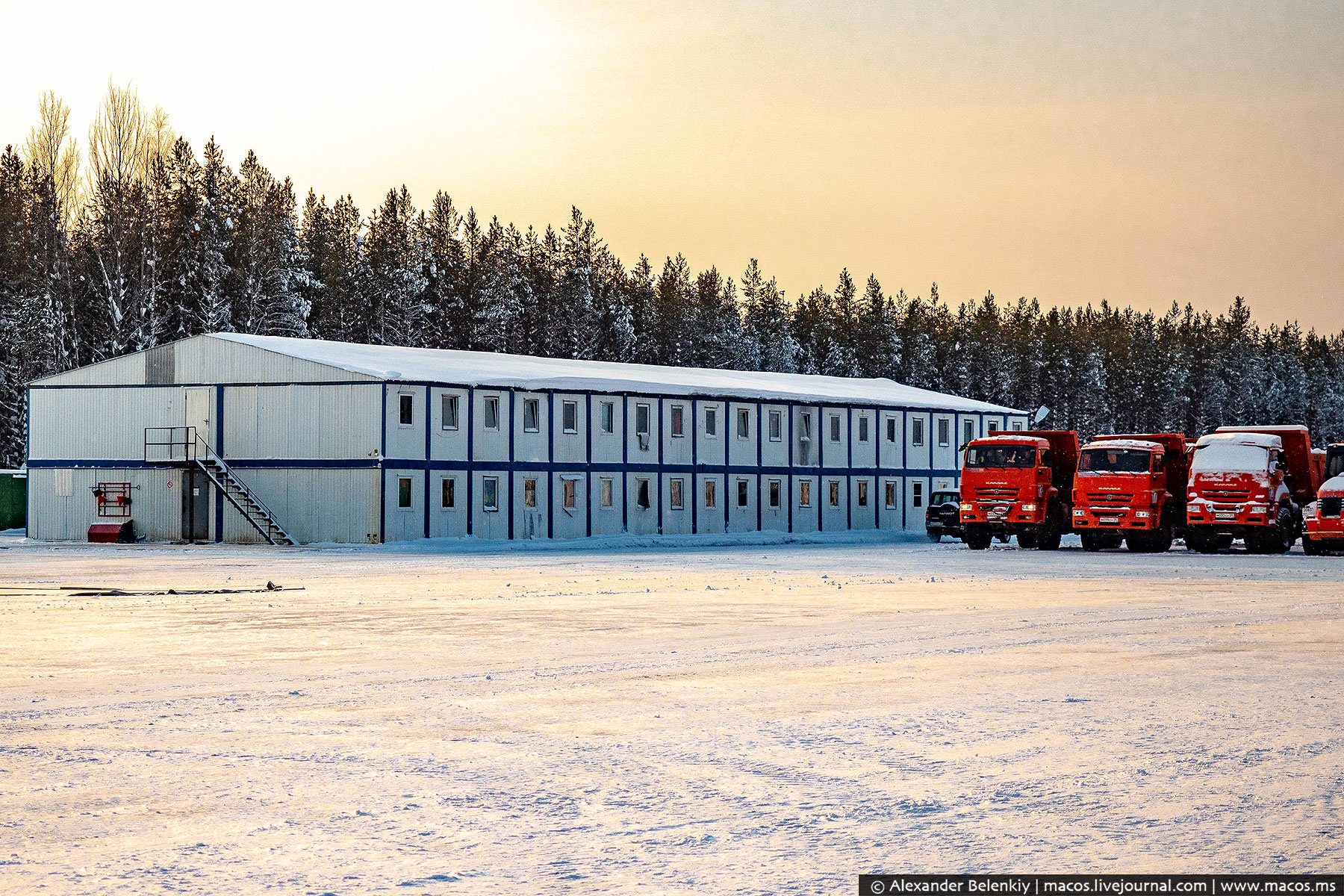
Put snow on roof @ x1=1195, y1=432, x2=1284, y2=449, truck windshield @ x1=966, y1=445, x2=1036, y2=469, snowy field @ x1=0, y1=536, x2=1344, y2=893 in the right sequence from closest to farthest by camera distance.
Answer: snowy field @ x1=0, y1=536, x2=1344, y2=893 < snow on roof @ x1=1195, y1=432, x2=1284, y2=449 < truck windshield @ x1=966, y1=445, x2=1036, y2=469

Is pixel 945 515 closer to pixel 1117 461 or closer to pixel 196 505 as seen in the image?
pixel 1117 461

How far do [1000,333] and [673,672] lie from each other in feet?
599

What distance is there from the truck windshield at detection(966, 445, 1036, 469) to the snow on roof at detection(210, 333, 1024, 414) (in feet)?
49.1

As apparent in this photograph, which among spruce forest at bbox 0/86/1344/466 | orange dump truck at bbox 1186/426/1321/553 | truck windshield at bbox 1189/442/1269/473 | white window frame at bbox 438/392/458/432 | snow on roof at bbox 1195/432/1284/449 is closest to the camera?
orange dump truck at bbox 1186/426/1321/553

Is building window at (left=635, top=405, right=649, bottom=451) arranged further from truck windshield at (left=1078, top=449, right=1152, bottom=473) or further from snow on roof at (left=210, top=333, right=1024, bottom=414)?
truck windshield at (left=1078, top=449, right=1152, bottom=473)

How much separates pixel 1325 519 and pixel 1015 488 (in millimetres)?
8410

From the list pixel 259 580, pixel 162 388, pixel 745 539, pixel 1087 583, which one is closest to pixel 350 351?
pixel 162 388

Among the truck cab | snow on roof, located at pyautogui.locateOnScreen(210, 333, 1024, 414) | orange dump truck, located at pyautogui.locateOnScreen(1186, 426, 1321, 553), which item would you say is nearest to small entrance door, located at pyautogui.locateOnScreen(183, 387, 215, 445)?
snow on roof, located at pyautogui.locateOnScreen(210, 333, 1024, 414)

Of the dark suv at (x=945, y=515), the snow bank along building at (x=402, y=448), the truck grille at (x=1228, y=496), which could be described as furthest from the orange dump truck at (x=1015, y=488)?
the snow bank along building at (x=402, y=448)

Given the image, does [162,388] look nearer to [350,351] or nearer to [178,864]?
[350,351]

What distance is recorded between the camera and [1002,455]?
49.4 m

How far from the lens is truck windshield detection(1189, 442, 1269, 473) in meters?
46.7

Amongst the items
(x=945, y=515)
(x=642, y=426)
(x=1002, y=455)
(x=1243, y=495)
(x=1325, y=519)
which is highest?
(x=642, y=426)

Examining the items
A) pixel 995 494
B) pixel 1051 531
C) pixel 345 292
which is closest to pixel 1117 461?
pixel 1051 531
